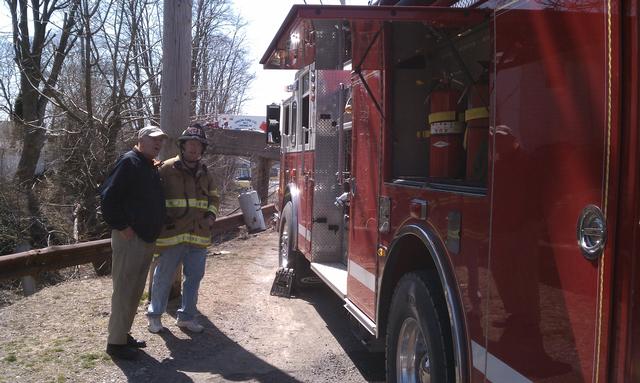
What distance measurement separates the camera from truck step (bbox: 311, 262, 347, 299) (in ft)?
17.2

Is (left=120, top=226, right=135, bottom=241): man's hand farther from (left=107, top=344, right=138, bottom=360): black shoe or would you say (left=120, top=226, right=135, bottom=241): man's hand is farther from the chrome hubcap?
the chrome hubcap

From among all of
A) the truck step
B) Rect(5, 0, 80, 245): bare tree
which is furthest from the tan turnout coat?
Rect(5, 0, 80, 245): bare tree

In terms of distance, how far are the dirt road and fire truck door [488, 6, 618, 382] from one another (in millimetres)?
2734

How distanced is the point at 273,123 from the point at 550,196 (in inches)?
307

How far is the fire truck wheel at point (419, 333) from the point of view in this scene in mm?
2914

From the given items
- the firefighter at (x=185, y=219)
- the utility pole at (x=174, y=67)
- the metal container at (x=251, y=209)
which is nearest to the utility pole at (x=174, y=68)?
the utility pole at (x=174, y=67)

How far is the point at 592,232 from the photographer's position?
1.76 meters

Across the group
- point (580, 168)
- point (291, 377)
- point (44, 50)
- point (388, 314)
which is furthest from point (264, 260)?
point (44, 50)

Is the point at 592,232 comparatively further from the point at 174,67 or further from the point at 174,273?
the point at 174,67

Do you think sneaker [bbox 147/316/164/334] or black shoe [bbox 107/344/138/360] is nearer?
black shoe [bbox 107/344/138/360]

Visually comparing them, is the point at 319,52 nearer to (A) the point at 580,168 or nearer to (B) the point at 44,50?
(A) the point at 580,168

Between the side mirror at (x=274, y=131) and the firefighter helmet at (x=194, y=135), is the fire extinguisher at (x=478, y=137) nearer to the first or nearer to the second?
the firefighter helmet at (x=194, y=135)

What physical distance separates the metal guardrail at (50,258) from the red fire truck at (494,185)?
374cm

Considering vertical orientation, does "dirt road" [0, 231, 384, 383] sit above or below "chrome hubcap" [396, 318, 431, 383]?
below
